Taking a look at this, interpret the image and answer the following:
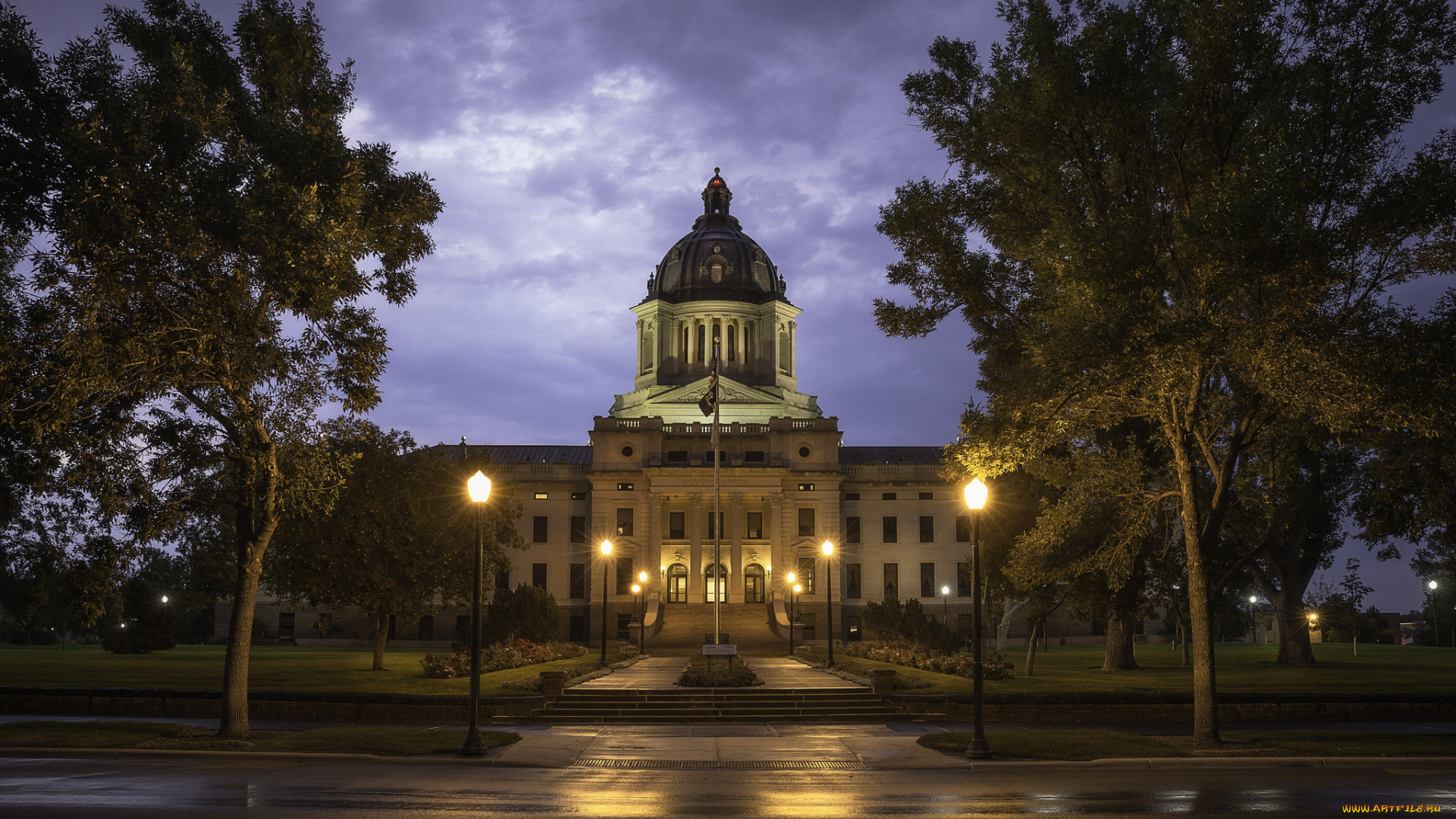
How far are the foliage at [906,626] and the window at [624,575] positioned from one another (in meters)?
17.8

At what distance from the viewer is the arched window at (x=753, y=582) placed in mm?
75438

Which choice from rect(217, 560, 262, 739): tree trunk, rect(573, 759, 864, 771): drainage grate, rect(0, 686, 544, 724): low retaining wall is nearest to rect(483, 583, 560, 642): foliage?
rect(0, 686, 544, 724): low retaining wall

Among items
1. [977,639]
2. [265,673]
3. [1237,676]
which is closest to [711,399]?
[265,673]

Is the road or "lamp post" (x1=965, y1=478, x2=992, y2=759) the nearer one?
the road

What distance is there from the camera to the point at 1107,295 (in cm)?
1886

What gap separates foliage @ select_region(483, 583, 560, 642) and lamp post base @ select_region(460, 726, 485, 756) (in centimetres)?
3722

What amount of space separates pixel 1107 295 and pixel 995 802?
31.0 ft

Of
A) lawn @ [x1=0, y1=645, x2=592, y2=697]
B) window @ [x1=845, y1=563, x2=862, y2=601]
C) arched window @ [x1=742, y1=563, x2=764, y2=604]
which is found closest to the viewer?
lawn @ [x1=0, y1=645, x2=592, y2=697]

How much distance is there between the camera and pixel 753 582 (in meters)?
75.8

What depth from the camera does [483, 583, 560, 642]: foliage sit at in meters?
56.0

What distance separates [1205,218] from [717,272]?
7920 cm

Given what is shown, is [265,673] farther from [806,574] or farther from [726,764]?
[806,574]

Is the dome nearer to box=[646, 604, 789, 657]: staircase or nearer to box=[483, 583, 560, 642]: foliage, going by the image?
box=[646, 604, 789, 657]: staircase

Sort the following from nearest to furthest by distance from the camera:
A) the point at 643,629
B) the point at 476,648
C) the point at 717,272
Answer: the point at 476,648 < the point at 643,629 < the point at 717,272
